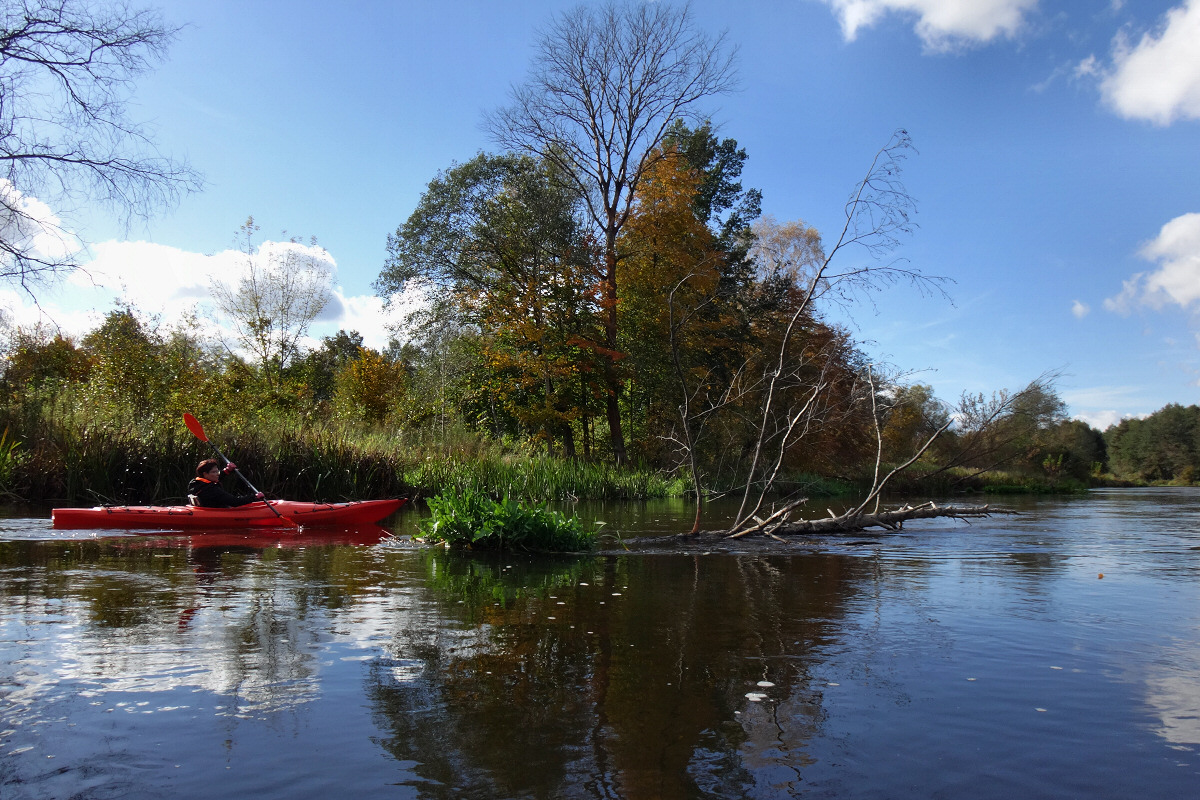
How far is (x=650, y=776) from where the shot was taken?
101 inches

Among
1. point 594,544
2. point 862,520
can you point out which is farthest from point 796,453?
point 594,544

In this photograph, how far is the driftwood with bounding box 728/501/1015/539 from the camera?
9344mm

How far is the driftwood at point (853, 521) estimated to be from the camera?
30.7ft

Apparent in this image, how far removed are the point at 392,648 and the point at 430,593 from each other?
5.58ft

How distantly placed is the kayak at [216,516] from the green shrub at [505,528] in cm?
321

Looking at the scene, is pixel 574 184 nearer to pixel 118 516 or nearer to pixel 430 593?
pixel 118 516

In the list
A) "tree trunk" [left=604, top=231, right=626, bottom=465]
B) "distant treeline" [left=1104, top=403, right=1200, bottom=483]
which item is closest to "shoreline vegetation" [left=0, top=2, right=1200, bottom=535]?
"tree trunk" [left=604, top=231, right=626, bottom=465]

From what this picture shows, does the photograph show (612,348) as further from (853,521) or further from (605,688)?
(605,688)

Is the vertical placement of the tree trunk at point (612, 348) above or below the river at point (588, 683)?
above

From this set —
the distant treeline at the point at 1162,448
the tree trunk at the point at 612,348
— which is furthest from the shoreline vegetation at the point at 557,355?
the distant treeline at the point at 1162,448

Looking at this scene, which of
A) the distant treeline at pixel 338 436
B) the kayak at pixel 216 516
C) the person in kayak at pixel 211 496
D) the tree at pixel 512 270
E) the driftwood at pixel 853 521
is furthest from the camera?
the tree at pixel 512 270

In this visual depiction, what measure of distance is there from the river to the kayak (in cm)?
290

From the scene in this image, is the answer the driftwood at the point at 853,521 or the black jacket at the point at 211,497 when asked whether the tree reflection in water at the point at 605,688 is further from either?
the black jacket at the point at 211,497

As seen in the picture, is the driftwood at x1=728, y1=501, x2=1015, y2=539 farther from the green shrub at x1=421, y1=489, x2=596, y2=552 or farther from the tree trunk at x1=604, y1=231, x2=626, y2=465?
the tree trunk at x1=604, y1=231, x2=626, y2=465
